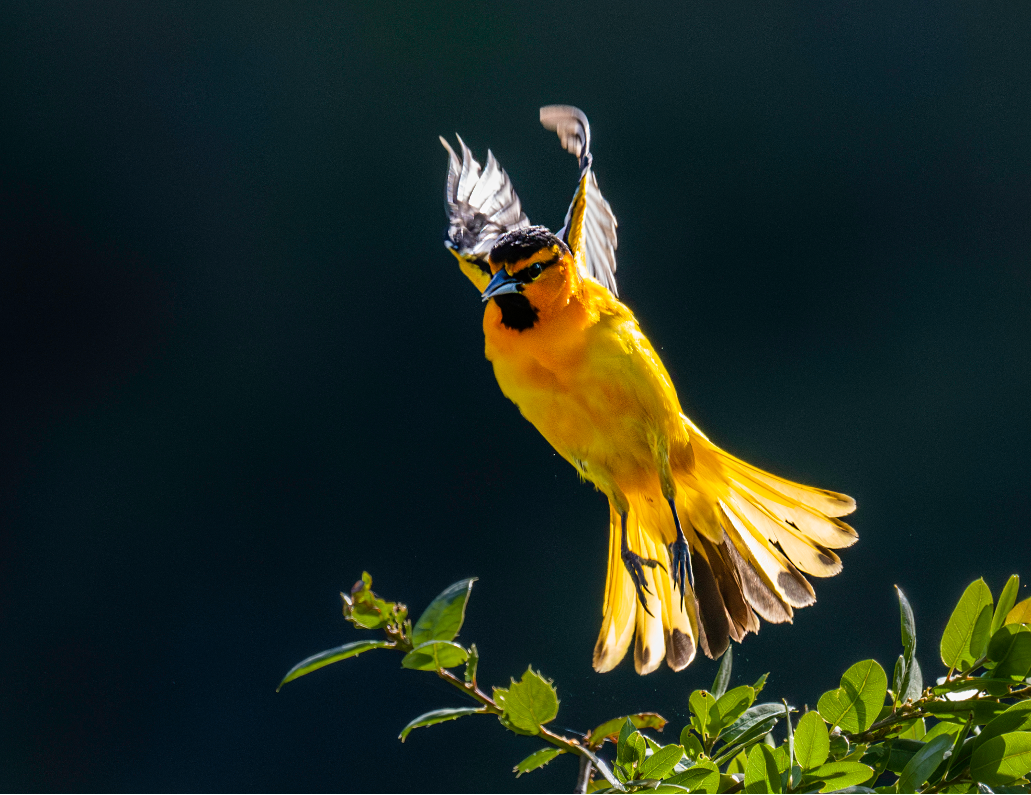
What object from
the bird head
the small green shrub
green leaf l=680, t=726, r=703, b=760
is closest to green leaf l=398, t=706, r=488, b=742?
the small green shrub

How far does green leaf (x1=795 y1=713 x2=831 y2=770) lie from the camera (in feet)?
1.30

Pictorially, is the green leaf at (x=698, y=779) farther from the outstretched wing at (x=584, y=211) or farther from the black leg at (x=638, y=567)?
the outstretched wing at (x=584, y=211)

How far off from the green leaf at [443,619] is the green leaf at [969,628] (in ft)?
0.79

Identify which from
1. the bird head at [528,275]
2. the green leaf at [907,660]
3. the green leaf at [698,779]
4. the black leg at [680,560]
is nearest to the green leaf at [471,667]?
the green leaf at [698,779]

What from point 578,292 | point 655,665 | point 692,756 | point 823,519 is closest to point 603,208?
point 578,292

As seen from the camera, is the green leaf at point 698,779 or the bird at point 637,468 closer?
the green leaf at point 698,779

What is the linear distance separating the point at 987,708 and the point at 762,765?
12 cm

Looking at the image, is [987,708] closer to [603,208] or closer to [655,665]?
[655,665]

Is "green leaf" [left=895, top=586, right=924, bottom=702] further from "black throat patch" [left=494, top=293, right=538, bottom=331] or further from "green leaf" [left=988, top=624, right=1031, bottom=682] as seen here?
"black throat patch" [left=494, top=293, right=538, bottom=331]

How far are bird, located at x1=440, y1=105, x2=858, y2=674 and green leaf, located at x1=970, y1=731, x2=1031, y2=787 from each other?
49 centimetres

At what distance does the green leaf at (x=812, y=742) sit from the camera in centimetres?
40

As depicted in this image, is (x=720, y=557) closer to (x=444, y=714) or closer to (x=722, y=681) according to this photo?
(x=722, y=681)

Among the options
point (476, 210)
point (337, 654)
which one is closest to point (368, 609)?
point (337, 654)

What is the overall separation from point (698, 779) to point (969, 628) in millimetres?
166
